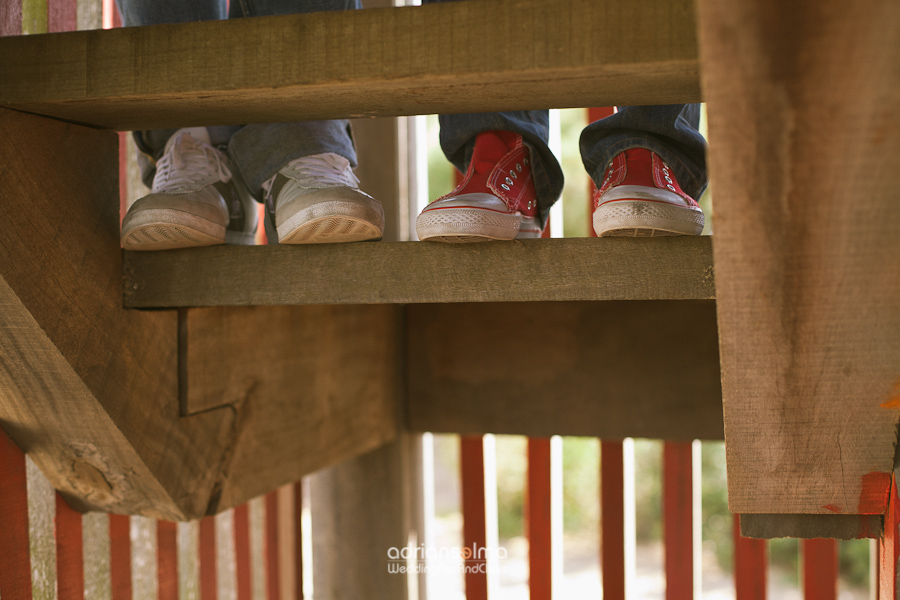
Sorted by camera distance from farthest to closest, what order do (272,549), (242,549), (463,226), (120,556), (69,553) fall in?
(272,549) < (242,549) < (120,556) < (69,553) < (463,226)

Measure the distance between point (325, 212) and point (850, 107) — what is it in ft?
1.63

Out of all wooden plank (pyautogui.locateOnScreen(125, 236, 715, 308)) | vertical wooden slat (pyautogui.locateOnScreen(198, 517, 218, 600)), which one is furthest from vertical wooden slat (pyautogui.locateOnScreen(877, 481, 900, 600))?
vertical wooden slat (pyautogui.locateOnScreen(198, 517, 218, 600))

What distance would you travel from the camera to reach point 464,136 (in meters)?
0.92

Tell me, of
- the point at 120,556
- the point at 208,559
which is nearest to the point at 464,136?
the point at 120,556

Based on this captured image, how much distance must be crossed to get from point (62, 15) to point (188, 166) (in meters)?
0.42

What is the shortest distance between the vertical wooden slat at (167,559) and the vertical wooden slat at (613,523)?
0.88 meters

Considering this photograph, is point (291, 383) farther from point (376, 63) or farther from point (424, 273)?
point (376, 63)

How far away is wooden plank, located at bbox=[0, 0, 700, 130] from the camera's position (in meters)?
0.56

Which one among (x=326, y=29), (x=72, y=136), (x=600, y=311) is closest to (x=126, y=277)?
(x=72, y=136)

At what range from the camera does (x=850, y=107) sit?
1.36 ft

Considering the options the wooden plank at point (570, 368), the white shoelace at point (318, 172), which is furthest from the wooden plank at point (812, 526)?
the white shoelace at point (318, 172)

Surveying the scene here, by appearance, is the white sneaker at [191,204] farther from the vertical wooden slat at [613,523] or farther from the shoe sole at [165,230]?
the vertical wooden slat at [613,523]

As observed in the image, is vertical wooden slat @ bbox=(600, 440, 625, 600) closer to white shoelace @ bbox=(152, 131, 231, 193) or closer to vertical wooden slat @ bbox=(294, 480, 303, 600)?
vertical wooden slat @ bbox=(294, 480, 303, 600)

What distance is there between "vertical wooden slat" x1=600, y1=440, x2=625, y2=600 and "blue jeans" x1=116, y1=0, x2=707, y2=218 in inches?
32.2
